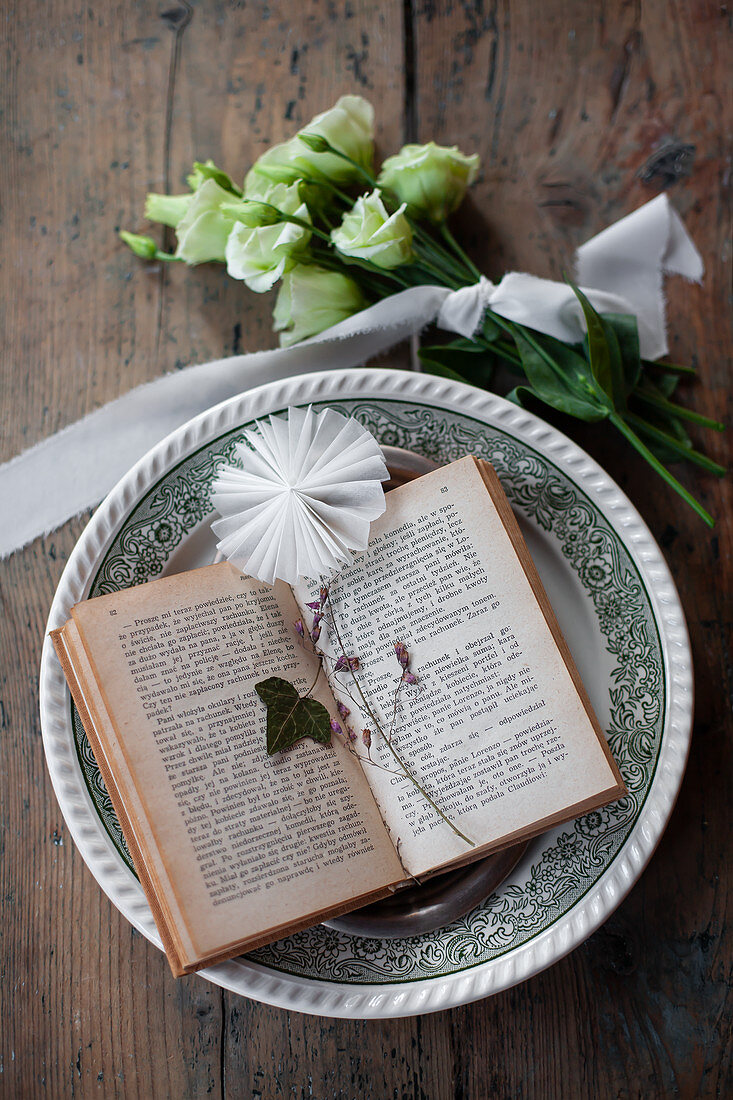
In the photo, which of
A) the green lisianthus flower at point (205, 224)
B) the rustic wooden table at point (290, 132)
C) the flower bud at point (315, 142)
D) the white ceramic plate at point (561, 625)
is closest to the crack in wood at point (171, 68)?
the rustic wooden table at point (290, 132)

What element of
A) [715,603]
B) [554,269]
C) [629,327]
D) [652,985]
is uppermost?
[554,269]

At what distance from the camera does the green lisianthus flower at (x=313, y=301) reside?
747mm

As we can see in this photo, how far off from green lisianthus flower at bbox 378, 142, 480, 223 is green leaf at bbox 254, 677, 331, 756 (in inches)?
20.6

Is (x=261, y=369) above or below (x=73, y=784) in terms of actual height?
above

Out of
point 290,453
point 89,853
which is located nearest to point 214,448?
point 290,453

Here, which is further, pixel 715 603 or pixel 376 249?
pixel 715 603

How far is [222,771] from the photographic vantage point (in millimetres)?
582

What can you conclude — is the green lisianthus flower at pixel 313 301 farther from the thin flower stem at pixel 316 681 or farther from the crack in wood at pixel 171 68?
the thin flower stem at pixel 316 681

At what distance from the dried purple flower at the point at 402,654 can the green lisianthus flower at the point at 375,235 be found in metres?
0.38

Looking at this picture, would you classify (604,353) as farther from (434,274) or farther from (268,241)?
(268,241)

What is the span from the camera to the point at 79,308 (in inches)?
32.7

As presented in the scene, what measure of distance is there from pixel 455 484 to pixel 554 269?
0.37 meters

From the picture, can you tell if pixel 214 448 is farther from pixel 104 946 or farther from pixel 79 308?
pixel 104 946

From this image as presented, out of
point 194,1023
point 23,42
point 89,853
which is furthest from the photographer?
point 23,42
